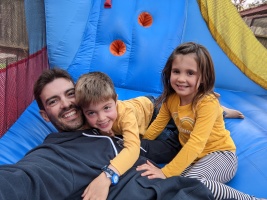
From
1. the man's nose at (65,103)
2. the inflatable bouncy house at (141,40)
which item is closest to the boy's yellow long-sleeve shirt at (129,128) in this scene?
the man's nose at (65,103)

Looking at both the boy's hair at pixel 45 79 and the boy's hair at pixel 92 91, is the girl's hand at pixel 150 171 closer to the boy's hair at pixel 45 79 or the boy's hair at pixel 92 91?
the boy's hair at pixel 92 91

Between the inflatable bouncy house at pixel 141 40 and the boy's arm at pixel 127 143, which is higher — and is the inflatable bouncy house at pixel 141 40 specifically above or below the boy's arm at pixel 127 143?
above

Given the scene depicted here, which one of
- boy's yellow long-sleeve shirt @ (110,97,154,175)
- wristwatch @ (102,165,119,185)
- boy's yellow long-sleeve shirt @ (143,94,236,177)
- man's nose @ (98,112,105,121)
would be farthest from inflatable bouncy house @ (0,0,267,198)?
wristwatch @ (102,165,119,185)

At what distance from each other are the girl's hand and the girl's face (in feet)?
1.13

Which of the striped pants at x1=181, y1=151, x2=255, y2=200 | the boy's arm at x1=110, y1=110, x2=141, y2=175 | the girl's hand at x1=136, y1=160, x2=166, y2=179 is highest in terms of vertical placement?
the boy's arm at x1=110, y1=110, x2=141, y2=175

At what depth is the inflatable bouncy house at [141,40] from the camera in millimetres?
2182

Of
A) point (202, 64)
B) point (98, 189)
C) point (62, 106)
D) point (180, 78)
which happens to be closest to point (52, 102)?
point (62, 106)

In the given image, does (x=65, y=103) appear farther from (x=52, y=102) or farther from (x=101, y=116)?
(x=101, y=116)

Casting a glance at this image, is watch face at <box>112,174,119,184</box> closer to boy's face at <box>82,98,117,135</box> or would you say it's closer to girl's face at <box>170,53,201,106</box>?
boy's face at <box>82,98,117,135</box>

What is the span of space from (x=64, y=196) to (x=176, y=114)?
671 mm

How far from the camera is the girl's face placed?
112cm

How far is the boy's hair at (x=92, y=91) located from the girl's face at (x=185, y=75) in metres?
0.29

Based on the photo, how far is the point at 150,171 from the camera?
1.03 meters

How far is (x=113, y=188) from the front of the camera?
916 millimetres
